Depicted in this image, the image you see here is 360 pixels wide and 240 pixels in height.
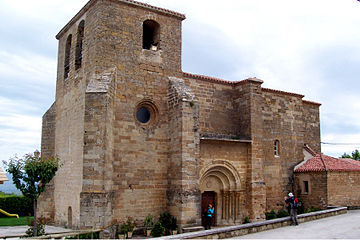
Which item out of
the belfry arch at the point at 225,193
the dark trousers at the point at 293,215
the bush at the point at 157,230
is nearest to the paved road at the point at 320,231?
the dark trousers at the point at 293,215

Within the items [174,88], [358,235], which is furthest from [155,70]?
[358,235]

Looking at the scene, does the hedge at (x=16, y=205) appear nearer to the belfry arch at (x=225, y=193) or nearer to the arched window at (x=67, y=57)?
the arched window at (x=67, y=57)

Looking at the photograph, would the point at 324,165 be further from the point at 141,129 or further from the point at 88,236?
the point at 88,236

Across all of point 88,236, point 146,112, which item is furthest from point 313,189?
point 88,236

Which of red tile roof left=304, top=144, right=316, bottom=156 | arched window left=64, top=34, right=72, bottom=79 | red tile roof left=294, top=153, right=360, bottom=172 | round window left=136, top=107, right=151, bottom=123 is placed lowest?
red tile roof left=294, top=153, right=360, bottom=172

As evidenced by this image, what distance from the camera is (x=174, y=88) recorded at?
15680 millimetres

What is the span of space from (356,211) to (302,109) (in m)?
6.68

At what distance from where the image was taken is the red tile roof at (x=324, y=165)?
19.9 m

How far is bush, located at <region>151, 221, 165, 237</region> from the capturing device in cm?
1398

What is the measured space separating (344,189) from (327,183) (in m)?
1.36

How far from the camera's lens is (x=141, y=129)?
49.7 ft

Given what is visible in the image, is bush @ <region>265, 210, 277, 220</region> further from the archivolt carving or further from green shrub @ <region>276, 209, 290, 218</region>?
the archivolt carving

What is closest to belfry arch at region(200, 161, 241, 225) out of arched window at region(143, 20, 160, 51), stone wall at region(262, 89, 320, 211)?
stone wall at region(262, 89, 320, 211)

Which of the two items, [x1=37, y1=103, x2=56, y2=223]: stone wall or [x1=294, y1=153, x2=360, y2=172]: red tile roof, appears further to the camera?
[x1=294, y1=153, x2=360, y2=172]: red tile roof
